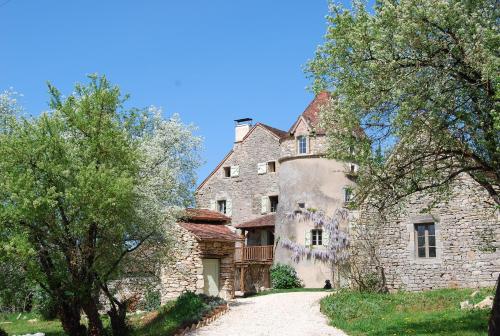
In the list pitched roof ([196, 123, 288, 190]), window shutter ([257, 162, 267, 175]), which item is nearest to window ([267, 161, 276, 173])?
window shutter ([257, 162, 267, 175])

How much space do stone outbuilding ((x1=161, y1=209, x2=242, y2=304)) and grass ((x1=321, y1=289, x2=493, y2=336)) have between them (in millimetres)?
5545

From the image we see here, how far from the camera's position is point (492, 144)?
11086 mm

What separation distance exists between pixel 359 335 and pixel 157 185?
6.80 metres

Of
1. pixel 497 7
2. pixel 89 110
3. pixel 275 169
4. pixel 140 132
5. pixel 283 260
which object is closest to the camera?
pixel 497 7

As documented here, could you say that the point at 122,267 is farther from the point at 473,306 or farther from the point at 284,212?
the point at 284,212

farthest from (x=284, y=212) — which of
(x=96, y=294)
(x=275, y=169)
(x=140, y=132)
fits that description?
(x=96, y=294)

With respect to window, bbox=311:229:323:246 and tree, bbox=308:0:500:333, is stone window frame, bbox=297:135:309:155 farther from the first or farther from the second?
tree, bbox=308:0:500:333

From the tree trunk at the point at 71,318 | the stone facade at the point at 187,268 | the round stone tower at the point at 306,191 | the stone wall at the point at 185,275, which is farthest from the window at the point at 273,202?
the tree trunk at the point at 71,318

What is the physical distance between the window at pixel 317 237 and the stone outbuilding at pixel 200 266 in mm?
6180

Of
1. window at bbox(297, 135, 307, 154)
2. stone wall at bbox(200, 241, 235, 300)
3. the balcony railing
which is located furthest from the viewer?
the balcony railing

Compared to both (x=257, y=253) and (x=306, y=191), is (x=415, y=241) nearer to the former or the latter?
(x=306, y=191)

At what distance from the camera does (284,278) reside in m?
28.9

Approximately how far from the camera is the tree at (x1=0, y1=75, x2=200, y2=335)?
47.2 feet

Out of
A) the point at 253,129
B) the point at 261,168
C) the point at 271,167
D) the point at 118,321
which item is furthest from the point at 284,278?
the point at 118,321
